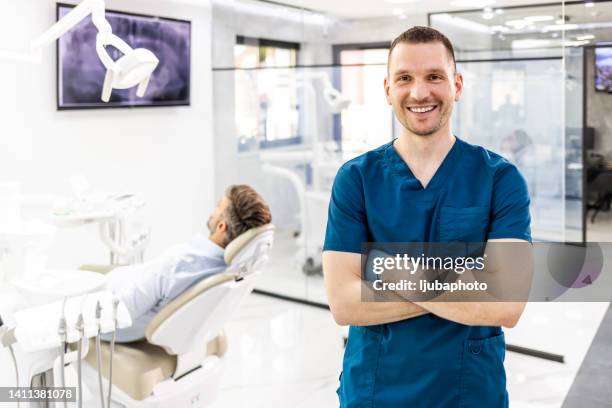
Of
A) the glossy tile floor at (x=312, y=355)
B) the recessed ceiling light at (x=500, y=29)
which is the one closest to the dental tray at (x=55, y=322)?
the glossy tile floor at (x=312, y=355)

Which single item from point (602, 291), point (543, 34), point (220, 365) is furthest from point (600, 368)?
point (220, 365)

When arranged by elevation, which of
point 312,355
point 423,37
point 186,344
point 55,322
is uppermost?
point 423,37

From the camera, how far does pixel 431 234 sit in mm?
1378

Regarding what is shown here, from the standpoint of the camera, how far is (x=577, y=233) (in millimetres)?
3479

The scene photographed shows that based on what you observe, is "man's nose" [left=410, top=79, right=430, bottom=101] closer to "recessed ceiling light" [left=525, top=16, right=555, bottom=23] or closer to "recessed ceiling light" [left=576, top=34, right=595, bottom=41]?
"recessed ceiling light" [left=576, top=34, right=595, bottom=41]

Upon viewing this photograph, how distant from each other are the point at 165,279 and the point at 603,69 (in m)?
2.15

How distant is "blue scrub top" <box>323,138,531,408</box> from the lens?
137 cm

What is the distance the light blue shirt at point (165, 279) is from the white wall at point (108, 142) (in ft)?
5.31

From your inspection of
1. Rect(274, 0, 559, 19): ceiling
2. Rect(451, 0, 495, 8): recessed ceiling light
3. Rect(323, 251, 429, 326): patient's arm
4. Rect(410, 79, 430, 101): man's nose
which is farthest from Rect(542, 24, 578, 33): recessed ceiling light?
Rect(323, 251, 429, 326): patient's arm

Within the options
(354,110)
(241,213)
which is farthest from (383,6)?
(241,213)

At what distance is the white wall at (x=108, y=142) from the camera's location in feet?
12.4

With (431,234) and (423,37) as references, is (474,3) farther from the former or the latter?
(431,234)

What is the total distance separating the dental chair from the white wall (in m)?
1.75

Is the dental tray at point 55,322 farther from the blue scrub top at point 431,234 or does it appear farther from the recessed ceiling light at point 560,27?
the recessed ceiling light at point 560,27
